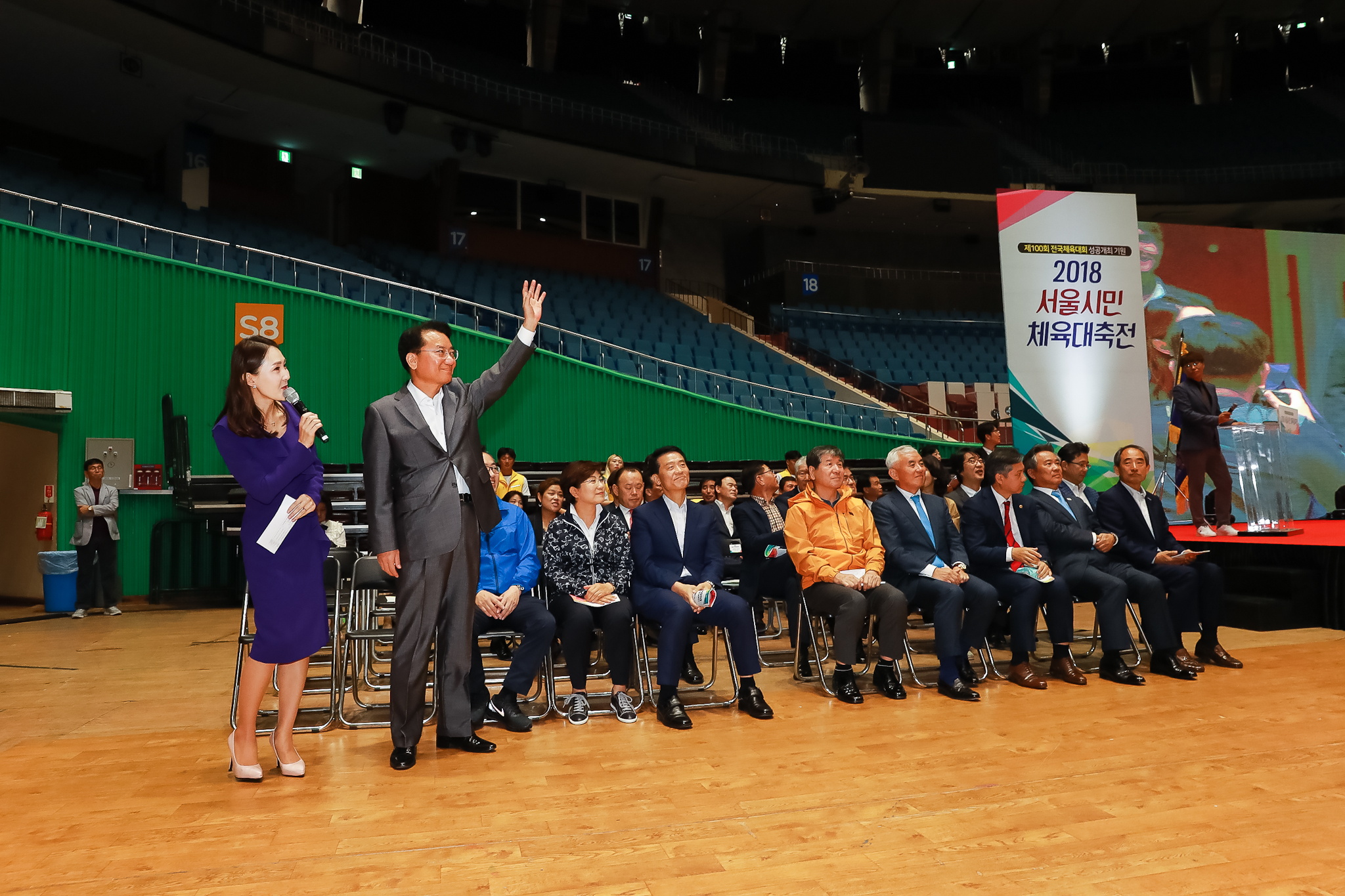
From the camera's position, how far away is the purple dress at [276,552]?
119 inches

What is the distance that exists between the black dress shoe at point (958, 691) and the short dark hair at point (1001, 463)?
116 centimetres

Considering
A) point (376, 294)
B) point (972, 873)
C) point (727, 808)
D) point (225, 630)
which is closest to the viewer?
point (972, 873)

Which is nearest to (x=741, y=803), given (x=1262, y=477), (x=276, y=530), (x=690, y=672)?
(x=276, y=530)

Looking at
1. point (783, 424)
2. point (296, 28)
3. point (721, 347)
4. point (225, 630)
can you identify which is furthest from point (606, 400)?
point (296, 28)

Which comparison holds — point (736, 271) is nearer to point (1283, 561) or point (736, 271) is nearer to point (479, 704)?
point (1283, 561)

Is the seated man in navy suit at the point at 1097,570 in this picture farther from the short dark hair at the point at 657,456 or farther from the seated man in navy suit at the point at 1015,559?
the short dark hair at the point at 657,456

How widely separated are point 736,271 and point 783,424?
817cm

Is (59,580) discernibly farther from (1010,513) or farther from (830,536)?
(1010,513)

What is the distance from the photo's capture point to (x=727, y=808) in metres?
2.68

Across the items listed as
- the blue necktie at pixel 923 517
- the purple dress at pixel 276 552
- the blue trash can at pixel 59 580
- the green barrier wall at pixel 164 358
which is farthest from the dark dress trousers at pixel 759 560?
the blue trash can at pixel 59 580

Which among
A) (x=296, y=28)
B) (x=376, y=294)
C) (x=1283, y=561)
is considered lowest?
(x=1283, y=561)

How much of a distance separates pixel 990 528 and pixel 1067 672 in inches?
31.8

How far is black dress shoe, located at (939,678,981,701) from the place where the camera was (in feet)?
13.5

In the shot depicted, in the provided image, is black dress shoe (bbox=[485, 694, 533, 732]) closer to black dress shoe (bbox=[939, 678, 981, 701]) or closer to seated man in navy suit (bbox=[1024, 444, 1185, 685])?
black dress shoe (bbox=[939, 678, 981, 701])
